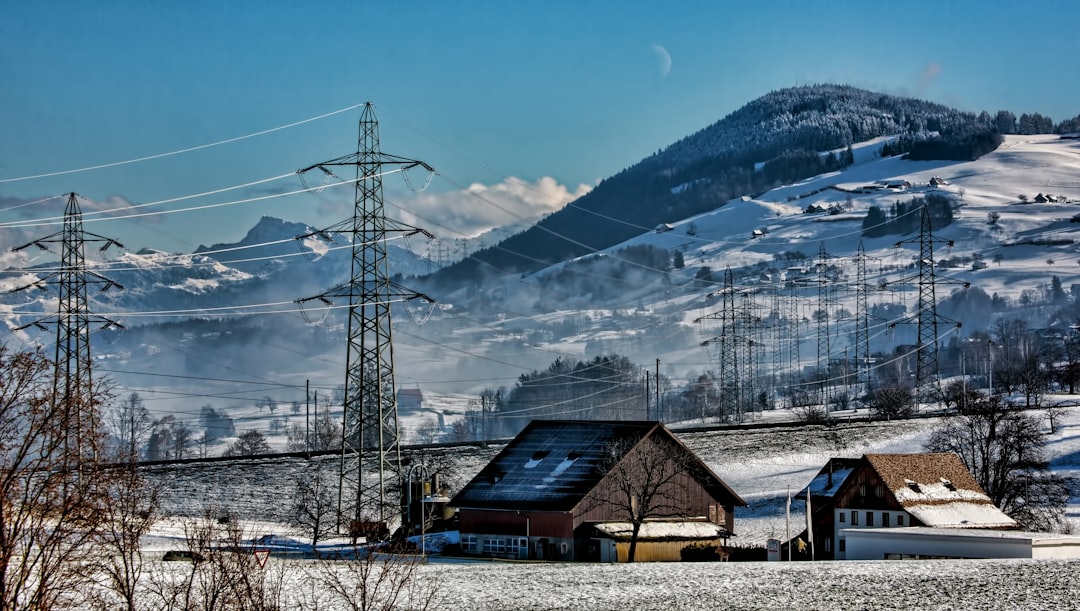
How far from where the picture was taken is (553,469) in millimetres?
66188

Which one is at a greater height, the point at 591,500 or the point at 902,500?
the point at 591,500

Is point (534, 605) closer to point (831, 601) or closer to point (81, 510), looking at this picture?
point (831, 601)

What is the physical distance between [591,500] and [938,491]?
18.7m

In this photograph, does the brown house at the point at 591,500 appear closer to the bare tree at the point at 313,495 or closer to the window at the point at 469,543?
the window at the point at 469,543

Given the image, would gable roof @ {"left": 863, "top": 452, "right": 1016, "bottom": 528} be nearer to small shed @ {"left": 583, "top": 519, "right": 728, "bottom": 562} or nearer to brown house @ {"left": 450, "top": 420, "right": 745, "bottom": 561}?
brown house @ {"left": 450, "top": 420, "right": 745, "bottom": 561}

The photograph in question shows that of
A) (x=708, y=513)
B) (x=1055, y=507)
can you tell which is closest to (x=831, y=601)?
(x=708, y=513)

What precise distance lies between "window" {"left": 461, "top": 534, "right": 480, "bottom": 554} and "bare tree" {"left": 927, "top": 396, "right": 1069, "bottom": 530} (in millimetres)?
29413

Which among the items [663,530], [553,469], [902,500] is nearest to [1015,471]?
[902,500]

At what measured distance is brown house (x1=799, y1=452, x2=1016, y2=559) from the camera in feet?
208

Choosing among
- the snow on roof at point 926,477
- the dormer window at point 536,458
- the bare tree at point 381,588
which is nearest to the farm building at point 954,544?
the snow on roof at point 926,477

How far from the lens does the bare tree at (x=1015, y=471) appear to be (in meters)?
71.4

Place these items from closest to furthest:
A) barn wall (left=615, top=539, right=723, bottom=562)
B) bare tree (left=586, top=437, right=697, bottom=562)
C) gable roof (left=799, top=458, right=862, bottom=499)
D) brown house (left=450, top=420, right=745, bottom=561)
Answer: barn wall (left=615, top=539, right=723, bottom=562), brown house (left=450, top=420, right=745, bottom=561), bare tree (left=586, top=437, right=697, bottom=562), gable roof (left=799, top=458, right=862, bottom=499)

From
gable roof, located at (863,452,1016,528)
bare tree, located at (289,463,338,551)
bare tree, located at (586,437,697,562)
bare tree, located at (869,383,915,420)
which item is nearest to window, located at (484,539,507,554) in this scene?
bare tree, located at (586,437,697,562)

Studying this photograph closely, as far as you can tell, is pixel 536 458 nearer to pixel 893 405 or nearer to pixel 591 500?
pixel 591 500
